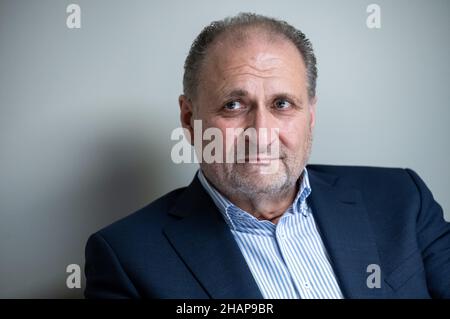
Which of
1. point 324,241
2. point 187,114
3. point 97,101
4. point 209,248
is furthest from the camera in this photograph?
point 97,101

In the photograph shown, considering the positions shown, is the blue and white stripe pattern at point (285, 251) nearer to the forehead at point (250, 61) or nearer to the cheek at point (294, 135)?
the cheek at point (294, 135)

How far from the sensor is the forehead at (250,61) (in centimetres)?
148

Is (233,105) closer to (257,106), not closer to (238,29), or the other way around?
(257,106)

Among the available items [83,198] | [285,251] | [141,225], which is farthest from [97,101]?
[285,251]

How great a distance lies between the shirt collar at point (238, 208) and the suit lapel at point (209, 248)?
0.07 feet

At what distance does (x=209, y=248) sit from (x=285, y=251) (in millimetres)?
231

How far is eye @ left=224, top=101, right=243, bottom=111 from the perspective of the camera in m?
1.50

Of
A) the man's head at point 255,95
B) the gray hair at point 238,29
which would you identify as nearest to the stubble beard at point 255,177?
the man's head at point 255,95

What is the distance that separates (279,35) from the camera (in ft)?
5.06

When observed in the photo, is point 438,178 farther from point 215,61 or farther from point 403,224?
point 215,61

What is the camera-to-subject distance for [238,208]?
153cm

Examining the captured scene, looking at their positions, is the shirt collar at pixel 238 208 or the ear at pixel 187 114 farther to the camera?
the ear at pixel 187 114

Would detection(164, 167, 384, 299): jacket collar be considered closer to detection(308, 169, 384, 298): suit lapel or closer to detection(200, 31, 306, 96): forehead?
detection(308, 169, 384, 298): suit lapel
